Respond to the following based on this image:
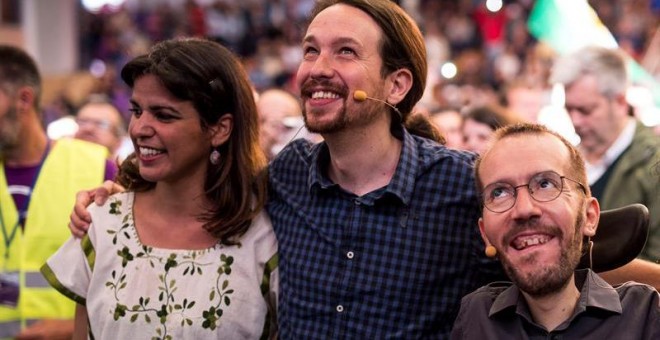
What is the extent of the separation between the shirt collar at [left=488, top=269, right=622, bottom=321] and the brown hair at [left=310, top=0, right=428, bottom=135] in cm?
82

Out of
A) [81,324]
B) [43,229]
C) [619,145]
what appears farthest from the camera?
[619,145]

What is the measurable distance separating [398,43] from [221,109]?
59 cm

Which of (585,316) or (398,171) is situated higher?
(398,171)

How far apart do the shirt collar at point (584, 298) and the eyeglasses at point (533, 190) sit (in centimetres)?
22

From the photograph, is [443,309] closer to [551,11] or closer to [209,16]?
[551,11]

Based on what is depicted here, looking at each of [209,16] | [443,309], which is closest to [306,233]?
[443,309]

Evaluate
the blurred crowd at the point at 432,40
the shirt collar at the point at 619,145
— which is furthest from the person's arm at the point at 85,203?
the blurred crowd at the point at 432,40

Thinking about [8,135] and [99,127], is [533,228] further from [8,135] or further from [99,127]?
[99,127]

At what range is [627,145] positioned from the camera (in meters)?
5.07

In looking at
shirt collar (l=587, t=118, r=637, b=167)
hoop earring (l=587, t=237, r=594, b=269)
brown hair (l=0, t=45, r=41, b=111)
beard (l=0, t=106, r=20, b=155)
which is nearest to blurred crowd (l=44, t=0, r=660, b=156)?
shirt collar (l=587, t=118, r=637, b=167)

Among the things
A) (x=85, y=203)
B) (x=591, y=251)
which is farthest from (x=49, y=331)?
(x=591, y=251)

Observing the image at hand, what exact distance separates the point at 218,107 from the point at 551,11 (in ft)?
13.6

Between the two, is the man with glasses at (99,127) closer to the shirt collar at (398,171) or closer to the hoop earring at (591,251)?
the shirt collar at (398,171)

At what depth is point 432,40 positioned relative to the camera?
1335 cm
